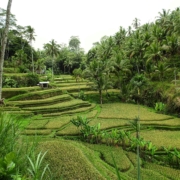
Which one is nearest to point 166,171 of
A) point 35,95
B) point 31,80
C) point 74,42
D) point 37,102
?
point 37,102

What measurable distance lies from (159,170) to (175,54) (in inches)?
767

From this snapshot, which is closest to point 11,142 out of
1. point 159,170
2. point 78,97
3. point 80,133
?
point 159,170

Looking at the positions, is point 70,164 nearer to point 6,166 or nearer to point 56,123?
point 6,166

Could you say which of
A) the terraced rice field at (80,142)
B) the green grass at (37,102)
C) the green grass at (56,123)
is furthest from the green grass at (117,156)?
the green grass at (37,102)

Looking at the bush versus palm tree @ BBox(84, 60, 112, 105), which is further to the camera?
the bush

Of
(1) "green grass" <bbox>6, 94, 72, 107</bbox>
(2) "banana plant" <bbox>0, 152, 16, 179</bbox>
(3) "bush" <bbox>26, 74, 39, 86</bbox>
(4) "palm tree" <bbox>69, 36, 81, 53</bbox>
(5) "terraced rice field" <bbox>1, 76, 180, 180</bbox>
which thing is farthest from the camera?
(4) "palm tree" <bbox>69, 36, 81, 53</bbox>

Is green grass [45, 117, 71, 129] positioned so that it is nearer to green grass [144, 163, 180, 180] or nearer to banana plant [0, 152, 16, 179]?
green grass [144, 163, 180, 180]

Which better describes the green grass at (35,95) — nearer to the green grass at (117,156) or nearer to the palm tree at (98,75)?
the palm tree at (98,75)

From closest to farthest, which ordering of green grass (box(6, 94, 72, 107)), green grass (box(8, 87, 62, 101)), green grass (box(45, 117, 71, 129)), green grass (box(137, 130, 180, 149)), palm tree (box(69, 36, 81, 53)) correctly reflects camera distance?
1. green grass (box(137, 130, 180, 149))
2. green grass (box(45, 117, 71, 129))
3. green grass (box(6, 94, 72, 107))
4. green grass (box(8, 87, 62, 101))
5. palm tree (box(69, 36, 81, 53))

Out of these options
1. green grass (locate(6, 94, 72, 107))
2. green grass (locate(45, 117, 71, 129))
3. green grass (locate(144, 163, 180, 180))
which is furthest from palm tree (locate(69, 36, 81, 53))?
green grass (locate(144, 163, 180, 180))

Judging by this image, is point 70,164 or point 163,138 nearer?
point 70,164

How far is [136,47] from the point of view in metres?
22.7

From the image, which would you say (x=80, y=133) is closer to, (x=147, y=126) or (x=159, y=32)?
(x=147, y=126)

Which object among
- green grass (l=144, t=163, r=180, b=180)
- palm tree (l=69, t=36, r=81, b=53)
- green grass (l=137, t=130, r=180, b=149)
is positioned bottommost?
green grass (l=144, t=163, r=180, b=180)
